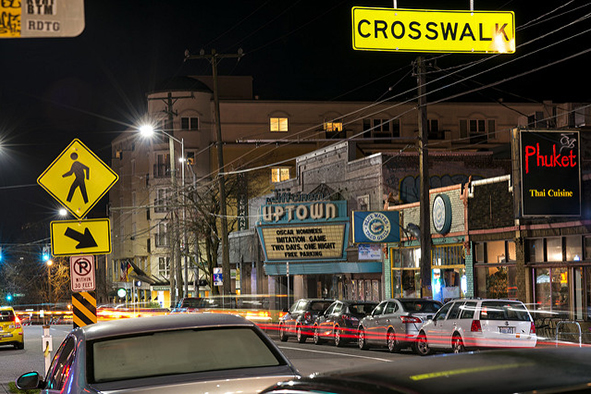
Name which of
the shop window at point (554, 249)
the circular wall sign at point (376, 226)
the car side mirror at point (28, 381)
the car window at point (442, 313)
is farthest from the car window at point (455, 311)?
the car side mirror at point (28, 381)

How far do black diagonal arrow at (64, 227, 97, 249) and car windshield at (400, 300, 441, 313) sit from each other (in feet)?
46.5

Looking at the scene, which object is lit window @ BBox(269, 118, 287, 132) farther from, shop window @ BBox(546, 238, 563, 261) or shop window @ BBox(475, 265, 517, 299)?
shop window @ BBox(546, 238, 563, 261)

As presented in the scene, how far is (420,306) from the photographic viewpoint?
28.6m

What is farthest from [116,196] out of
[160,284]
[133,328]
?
[133,328]

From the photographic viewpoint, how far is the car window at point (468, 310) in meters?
24.6

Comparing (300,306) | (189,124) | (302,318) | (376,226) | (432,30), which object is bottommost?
(302,318)

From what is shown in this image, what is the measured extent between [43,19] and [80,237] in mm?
5976

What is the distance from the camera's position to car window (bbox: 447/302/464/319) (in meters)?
25.1

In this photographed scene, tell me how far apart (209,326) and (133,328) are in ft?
2.03

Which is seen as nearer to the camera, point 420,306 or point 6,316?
point 420,306

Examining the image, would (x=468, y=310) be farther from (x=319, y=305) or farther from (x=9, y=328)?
(x=9, y=328)

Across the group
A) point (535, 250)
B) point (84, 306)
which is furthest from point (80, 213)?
point (535, 250)

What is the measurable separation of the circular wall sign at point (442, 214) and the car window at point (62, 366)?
98.3ft

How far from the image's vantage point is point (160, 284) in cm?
7750
